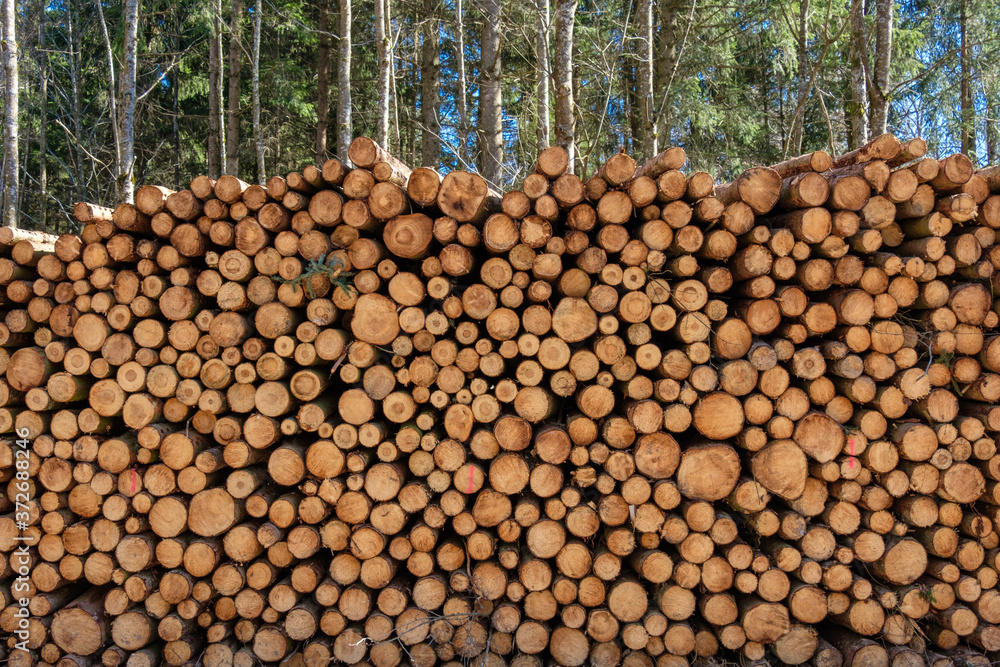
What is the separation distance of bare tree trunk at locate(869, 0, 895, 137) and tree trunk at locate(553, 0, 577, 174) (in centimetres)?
322

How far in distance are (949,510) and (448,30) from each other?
38.6ft

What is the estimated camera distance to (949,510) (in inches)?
126

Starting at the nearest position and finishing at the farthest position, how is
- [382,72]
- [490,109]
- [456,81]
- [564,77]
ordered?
[564,77] → [382,72] → [490,109] → [456,81]

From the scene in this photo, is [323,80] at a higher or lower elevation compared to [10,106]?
higher

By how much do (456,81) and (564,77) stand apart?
888 cm

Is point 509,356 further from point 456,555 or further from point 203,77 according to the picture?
point 203,77

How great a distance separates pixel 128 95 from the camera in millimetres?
7598

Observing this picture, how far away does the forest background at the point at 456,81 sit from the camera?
8844 mm

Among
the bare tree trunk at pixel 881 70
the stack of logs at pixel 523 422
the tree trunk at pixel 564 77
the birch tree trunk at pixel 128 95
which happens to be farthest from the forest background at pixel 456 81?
the stack of logs at pixel 523 422

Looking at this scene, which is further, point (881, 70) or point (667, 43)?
point (667, 43)

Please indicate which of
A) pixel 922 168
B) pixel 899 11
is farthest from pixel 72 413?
pixel 899 11

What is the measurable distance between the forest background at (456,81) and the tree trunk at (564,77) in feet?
3.57

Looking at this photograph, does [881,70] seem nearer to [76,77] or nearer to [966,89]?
[966,89]

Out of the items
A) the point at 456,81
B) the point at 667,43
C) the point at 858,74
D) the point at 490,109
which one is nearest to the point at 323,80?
the point at 456,81
